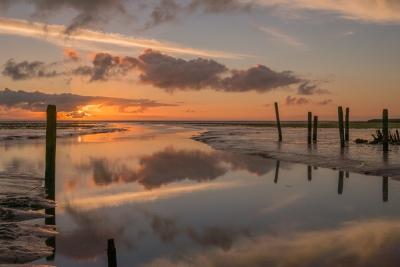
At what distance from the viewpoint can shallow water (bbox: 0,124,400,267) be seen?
6.46 meters

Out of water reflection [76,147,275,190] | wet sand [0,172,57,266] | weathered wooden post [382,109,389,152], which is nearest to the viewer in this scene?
wet sand [0,172,57,266]

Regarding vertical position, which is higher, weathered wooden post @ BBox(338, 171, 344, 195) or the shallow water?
weathered wooden post @ BBox(338, 171, 344, 195)

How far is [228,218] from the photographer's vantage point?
29.0 feet

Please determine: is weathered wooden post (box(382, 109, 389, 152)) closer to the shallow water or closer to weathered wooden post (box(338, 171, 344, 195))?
weathered wooden post (box(338, 171, 344, 195))

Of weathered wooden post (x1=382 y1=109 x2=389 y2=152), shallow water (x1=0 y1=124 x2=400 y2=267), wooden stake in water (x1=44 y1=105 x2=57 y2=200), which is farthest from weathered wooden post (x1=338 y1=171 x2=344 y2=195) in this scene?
weathered wooden post (x1=382 y1=109 x2=389 y2=152)

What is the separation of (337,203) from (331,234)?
3052 millimetres

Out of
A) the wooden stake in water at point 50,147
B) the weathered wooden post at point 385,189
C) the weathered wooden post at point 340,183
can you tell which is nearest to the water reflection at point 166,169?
the wooden stake in water at point 50,147

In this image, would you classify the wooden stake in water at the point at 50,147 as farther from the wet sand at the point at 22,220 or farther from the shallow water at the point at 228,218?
the shallow water at the point at 228,218

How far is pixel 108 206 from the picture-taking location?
32.8 feet

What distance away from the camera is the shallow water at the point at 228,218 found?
646 cm

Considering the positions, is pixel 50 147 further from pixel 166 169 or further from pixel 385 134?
pixel 385 134

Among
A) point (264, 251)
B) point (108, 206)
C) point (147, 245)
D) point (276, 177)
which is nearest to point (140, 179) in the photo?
point (108, 206)

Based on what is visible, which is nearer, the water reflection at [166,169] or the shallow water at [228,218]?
the shallow water at [228,218]

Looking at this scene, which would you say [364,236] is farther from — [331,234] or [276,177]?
[276,177]
